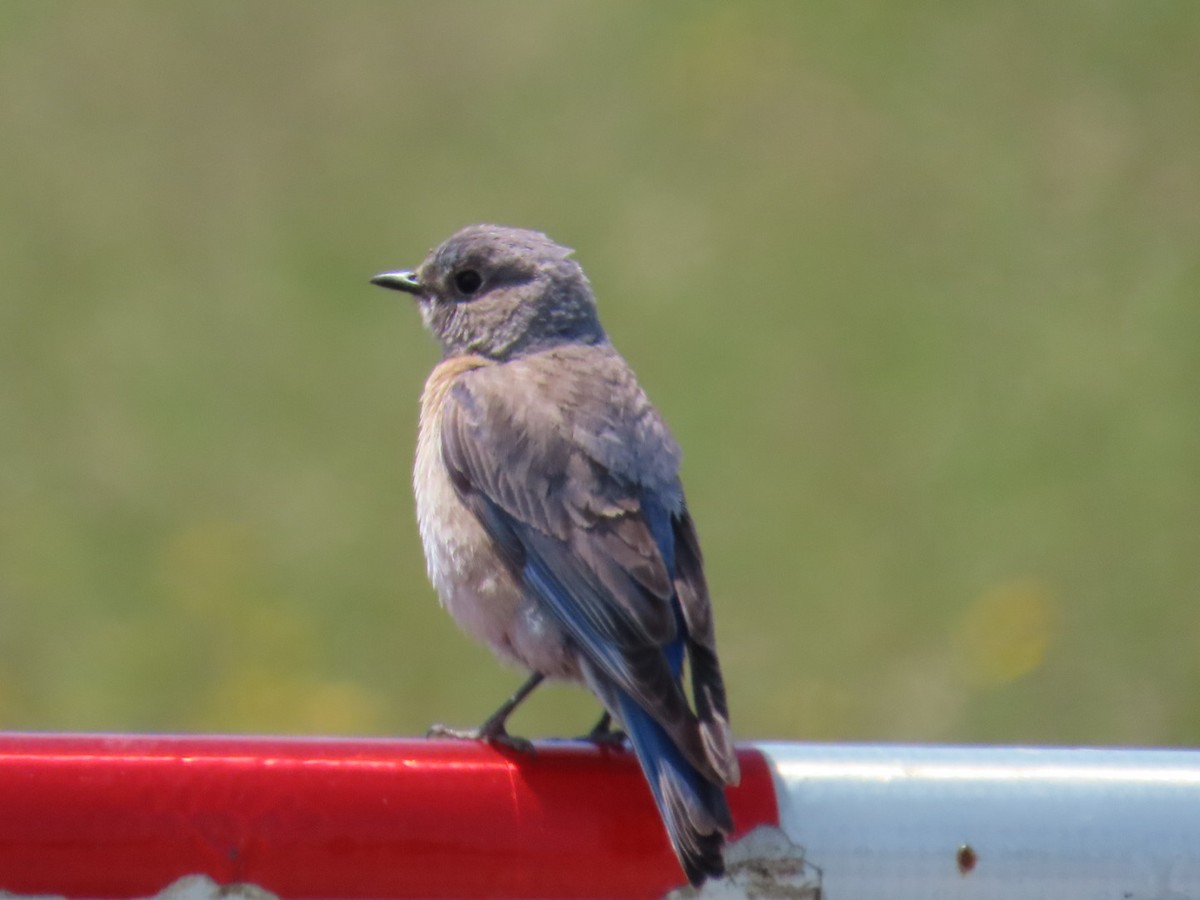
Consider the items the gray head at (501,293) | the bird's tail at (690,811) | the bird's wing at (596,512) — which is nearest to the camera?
the bird's tail at (690,811)

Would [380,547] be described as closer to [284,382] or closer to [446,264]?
[284,382]

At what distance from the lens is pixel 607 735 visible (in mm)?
4016

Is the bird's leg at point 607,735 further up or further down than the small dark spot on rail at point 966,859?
further down

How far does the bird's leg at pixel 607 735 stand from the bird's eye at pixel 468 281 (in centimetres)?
124

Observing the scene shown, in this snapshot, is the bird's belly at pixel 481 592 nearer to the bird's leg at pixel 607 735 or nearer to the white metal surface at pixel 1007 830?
the bird's leg at pixel 607 735

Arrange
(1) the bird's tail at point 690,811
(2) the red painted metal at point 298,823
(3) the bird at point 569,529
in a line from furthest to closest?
1. (3) the bird at point 569,529
2. (1) the bird's tail at point 690,811
3. (2) the red painted metal at point 298,823

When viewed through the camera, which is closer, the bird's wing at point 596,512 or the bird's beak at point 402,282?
the bird's wing at point 596,512

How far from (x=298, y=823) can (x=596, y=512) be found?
1321 mm

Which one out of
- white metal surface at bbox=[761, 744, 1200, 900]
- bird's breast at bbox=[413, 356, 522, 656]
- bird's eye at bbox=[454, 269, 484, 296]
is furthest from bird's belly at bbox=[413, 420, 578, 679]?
white metal surface at bbox=[761, 744, 1200, 900]

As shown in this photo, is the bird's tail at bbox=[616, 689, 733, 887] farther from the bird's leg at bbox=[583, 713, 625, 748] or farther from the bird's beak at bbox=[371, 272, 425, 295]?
the bird's beak at bbox=[371, 272, 425, 295]

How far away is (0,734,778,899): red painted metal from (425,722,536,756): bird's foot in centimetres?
13

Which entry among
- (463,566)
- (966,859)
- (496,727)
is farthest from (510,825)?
(463,566)

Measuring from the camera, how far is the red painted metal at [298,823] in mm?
2740

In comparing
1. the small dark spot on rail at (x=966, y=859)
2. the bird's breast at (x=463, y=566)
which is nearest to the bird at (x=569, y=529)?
the bird's breast at (x=463, y=566)
